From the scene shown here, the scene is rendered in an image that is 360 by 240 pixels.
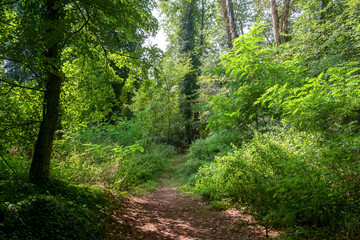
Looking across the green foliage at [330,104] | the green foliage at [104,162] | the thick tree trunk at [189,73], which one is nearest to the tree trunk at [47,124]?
the green foliage at [104,162]

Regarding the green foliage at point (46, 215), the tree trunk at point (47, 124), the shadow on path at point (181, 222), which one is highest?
the tree trunk at point (47, 124)

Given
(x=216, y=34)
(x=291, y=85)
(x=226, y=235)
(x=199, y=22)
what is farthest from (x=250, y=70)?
(x=199, y=22)

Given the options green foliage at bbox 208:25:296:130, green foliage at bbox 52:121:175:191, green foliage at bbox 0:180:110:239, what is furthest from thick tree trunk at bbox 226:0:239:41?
green foliage at bbox 0:180:110:239

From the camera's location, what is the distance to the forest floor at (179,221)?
3.43 meters

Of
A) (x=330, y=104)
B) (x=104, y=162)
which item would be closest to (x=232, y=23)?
(x=330, y=104)

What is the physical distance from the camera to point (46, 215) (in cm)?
243

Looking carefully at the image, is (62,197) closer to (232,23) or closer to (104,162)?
(104,162)

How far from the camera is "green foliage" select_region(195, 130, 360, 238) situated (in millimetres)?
2594

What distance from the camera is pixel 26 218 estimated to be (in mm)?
2195

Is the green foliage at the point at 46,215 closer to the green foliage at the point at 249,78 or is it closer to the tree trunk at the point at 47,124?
the tree trunk at the point at 47,124

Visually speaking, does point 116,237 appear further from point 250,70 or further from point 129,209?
point 250,70

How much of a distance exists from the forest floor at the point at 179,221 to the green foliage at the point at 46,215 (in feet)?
1.64

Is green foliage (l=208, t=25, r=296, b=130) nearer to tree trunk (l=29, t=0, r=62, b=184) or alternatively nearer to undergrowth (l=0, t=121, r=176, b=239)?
undergrowth (l=0, t=121, r=176, b=239)

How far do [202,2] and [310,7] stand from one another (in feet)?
49.1
